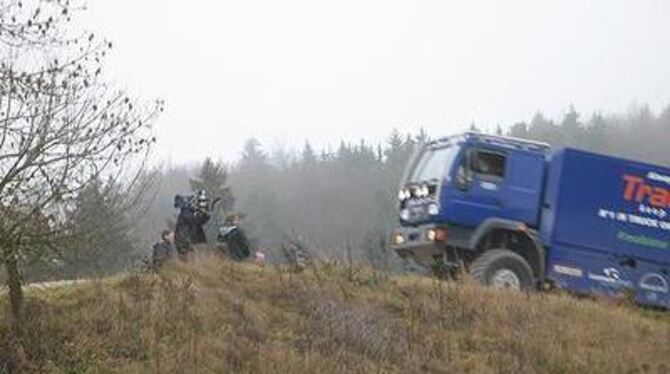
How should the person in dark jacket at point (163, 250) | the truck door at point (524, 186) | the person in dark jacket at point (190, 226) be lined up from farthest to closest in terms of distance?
the truck door at point (524, 186)
the person in dark jacket at point (190, 226)
the person in dark jacket at point (163, 250)

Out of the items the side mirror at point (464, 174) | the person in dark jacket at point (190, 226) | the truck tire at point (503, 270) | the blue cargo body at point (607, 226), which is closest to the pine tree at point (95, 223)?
the person in dark jacket at point (190, 226)

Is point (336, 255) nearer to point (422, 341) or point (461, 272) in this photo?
point (461, 272)

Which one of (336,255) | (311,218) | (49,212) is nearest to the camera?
(49,212)

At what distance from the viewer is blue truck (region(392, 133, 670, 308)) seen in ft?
53.1

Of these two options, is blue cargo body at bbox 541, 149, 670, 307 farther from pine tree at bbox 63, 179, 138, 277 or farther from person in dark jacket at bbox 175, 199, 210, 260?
pine tree at bbox 63, 179, 138, 277

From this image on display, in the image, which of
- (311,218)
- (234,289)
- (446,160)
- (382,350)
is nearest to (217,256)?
(234,289)

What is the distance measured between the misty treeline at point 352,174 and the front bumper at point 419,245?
44.5 meters

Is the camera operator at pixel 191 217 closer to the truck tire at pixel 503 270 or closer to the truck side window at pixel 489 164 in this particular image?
the truck tire at pixel 503 270

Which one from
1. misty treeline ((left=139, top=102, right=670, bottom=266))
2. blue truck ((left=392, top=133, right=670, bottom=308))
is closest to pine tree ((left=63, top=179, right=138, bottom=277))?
blue truck ((left=392, top=133, right=670, bottom=308))

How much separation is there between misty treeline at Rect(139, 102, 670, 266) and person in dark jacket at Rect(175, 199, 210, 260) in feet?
150

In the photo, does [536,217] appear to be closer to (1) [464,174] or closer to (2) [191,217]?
(1) [464,174]

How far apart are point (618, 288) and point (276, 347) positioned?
8.05m

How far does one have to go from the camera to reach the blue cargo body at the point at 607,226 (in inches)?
663

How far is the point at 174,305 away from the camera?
11188 millimetres
